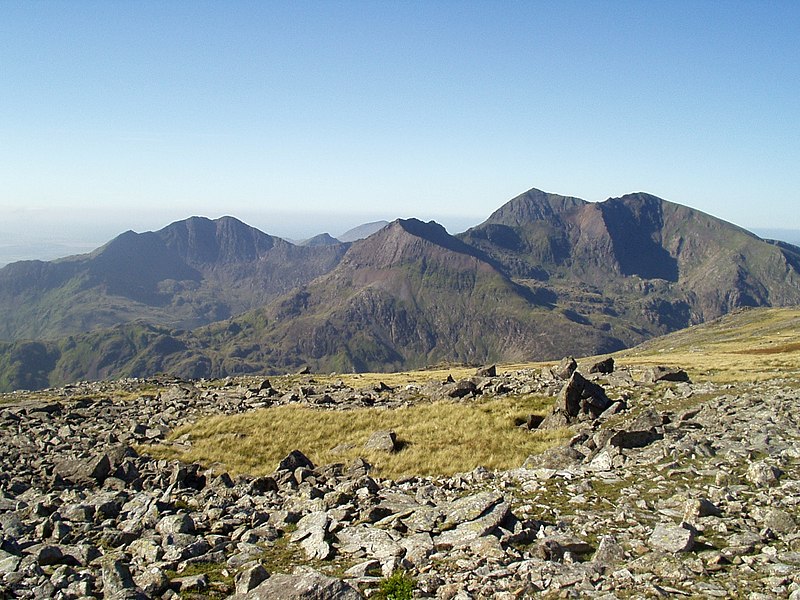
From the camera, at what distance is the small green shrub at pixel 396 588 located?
9851 mm

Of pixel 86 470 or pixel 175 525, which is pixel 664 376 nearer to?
pixel 175 525

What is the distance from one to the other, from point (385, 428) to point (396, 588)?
2221 centimetres

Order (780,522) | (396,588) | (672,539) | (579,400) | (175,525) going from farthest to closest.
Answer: (579,400) < (175,525) < (780,522) < (672,539) < (396,588)

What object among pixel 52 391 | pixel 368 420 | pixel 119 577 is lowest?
pixel 52 391

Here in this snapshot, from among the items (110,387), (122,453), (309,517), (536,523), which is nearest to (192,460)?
(122,453)

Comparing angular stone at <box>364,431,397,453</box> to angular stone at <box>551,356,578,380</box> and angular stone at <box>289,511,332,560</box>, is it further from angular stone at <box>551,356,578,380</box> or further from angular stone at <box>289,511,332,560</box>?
angular stone at <box>551,356,578,380</box>

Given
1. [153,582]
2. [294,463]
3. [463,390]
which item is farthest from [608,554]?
[463,390]

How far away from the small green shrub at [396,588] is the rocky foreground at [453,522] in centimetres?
28

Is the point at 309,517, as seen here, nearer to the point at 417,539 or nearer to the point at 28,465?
the point at 417,539

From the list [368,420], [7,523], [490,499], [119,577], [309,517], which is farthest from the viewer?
[368,420]

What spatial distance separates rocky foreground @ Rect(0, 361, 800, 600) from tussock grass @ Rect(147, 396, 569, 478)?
1897 mm

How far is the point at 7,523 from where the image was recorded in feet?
57.1

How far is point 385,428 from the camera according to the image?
3212 cm

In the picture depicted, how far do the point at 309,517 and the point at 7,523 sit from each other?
10502 mm
